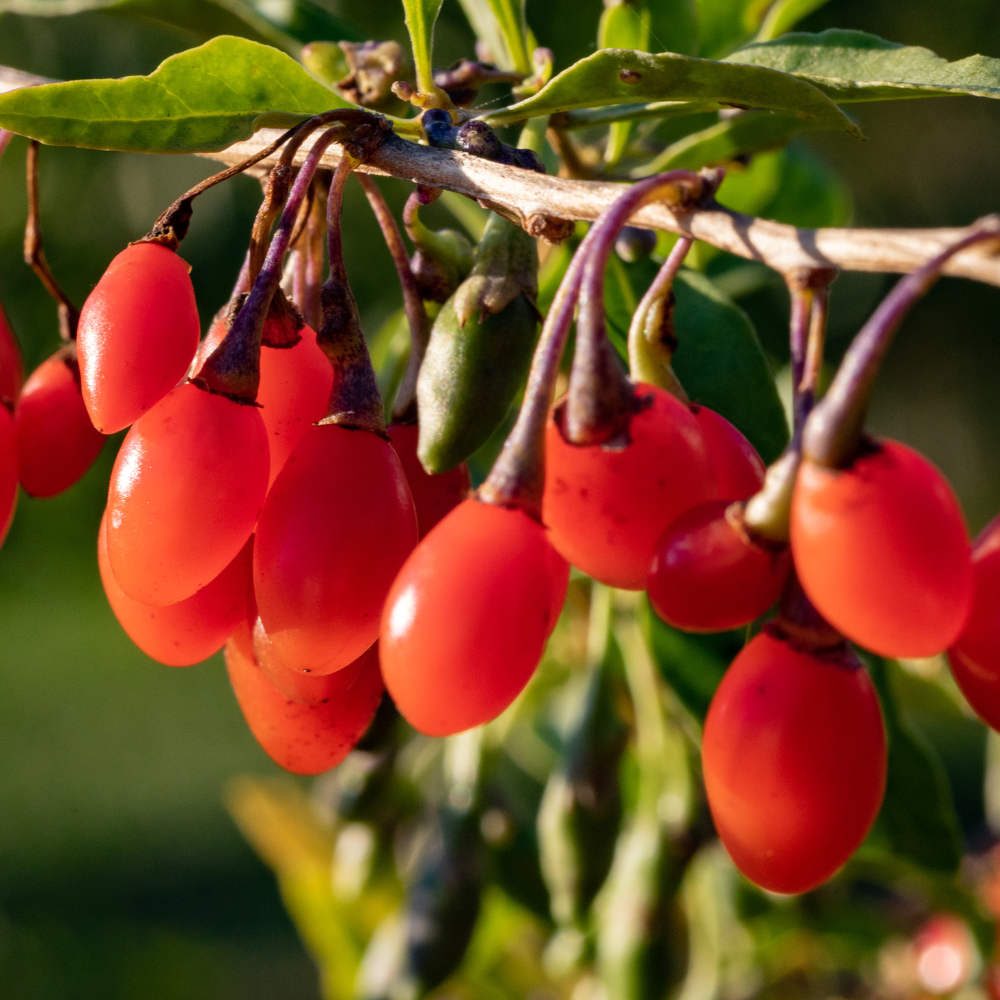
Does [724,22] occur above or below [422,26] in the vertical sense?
below

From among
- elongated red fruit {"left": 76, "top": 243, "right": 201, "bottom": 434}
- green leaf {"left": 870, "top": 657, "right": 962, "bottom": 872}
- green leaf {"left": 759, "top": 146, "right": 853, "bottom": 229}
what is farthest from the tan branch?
green leaf {"left": 759, "top": 146, "right": 853, "bottom": 229}

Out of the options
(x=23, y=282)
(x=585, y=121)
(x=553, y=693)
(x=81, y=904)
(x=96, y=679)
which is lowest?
(x=96, y=679)

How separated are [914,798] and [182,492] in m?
0.61

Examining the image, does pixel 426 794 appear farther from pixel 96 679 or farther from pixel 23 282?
pixel 96 679

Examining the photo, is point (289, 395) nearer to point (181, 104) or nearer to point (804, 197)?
point (181, 104)

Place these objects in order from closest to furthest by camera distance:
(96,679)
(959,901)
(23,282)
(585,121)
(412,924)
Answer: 1. (585,121)
2. (412,924)
3. (959,901)
4. (23,282)
5. (96,679)

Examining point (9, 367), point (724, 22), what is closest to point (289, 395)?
point (9, 367)

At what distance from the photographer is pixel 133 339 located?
0.51 meters

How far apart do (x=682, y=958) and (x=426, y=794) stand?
12.8 inches

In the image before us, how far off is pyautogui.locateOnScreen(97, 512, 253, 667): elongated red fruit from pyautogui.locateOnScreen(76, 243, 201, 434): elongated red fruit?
2.4 inches

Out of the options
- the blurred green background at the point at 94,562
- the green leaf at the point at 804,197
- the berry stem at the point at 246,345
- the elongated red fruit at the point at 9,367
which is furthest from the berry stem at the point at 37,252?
the blurred green background at the point at 94,562

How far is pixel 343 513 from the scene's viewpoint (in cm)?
48

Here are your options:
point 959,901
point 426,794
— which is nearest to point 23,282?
point 426,794

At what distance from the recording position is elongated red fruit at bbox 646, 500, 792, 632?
422mm
